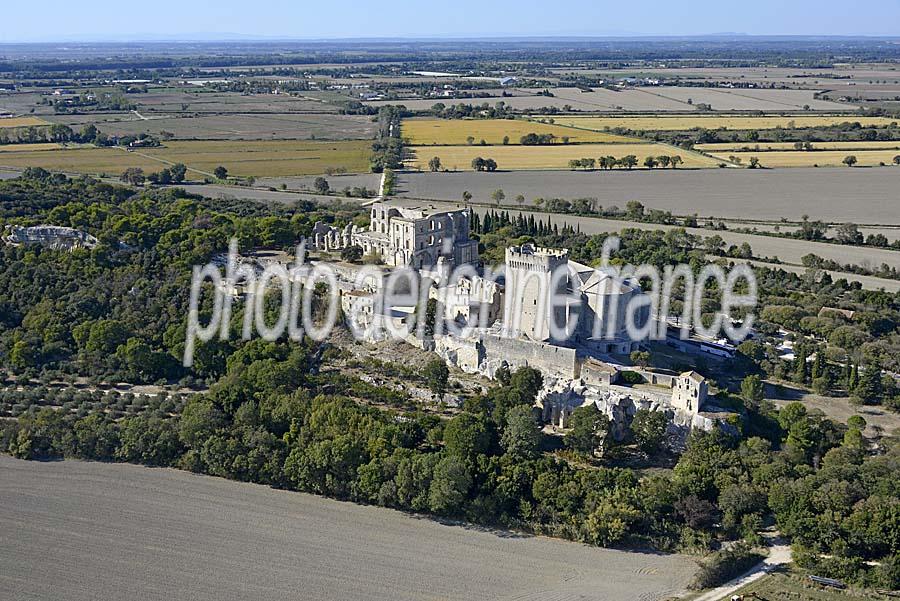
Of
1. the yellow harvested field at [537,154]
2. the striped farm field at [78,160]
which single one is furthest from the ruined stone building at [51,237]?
the yellow harvested field at [537,154]

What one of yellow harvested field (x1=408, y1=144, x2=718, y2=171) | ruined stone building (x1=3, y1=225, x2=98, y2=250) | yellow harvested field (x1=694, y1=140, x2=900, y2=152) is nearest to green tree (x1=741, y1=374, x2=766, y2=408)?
ruined stone building (x1=3, y1=225, x2=98, y2=250)

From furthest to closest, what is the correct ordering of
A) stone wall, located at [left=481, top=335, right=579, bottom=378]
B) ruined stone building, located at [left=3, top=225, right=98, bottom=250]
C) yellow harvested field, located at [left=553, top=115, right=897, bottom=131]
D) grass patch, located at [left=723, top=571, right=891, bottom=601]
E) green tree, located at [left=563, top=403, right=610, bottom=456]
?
yellow harvested field, located at [left=553, top=115, right=897, bottom=131] < ruined stone building, located at [left=3, top=225, right=98, bottom=250] < stone wall, located at [left=481, top=335, right=579, bottom=378] < green tree, located at [left=563, top=403, right=610, bottom=456] < grass patch, located at [left=723, top=571, right=891, bottom=601]

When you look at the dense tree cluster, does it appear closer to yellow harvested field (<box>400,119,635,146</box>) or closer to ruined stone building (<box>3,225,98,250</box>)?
ruined stone building (<box>3,225,98,250</box>)

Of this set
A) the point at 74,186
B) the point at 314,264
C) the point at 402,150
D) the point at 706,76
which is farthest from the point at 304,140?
the point at 706,76

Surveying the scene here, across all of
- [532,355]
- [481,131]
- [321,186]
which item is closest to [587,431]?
[532,355]

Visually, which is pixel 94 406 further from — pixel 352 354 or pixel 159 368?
pixel 352 354

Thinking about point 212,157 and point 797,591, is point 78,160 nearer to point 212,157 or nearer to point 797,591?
point 212,157
